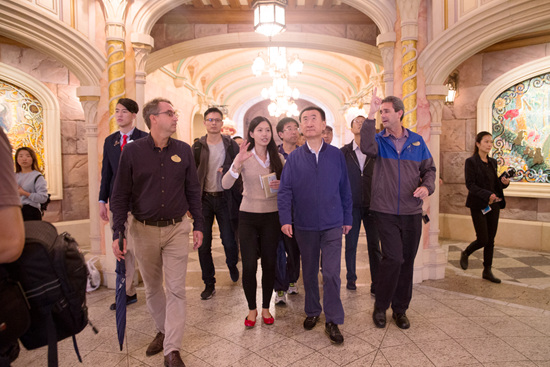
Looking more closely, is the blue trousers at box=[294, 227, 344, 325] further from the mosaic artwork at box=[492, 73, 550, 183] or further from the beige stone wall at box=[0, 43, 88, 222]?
the beige stone wall at box=[0, 43, 88, 222]

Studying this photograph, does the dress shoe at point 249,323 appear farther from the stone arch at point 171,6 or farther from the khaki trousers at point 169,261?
the stone arch at point 171,6

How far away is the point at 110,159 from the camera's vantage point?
11.3 feet

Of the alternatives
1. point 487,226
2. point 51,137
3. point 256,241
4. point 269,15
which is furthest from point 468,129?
point 51,137

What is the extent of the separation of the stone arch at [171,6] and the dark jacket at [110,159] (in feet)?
5.63

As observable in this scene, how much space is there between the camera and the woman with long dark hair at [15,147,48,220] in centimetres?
405

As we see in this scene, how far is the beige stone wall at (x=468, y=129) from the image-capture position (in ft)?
20.5

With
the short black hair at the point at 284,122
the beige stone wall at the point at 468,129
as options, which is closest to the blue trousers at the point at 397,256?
the short black hair at the point at 284,122

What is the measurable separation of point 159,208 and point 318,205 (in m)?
1.15

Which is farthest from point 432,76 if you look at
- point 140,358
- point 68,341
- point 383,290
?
point 68,341

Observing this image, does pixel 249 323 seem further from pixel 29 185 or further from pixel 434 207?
pixel 29 185

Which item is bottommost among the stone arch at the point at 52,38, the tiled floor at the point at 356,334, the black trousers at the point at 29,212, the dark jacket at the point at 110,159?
the tiled floor at the point at 356,334

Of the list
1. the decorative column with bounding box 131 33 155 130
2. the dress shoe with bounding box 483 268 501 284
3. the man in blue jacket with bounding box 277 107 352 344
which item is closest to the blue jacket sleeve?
the man in blue jacket with bounding box 277 107 352 344

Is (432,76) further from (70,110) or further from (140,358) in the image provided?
(70,110)

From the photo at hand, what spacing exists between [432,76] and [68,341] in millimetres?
4440
